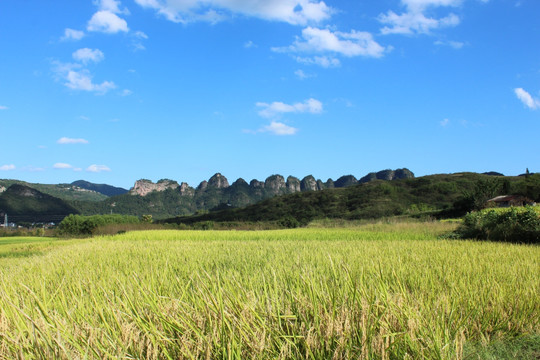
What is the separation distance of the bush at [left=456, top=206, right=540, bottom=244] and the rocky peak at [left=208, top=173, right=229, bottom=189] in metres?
140

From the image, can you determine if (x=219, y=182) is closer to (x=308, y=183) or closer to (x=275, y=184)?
(x=275, y=184)

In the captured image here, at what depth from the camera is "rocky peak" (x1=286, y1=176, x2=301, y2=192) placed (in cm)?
15275

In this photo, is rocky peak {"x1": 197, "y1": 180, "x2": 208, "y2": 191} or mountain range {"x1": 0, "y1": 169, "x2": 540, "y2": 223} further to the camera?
rocky peak {"x1": 197, "y1": 180, "x2": 208, "y2": 191}

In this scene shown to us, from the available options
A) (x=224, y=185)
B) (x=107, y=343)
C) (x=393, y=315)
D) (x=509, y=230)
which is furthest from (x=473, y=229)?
(x=224, y=185)

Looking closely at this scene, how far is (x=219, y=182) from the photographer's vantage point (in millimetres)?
150375

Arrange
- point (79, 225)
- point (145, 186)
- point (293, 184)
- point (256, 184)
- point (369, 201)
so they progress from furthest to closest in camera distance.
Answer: point (145, 186), point (293, 184), point (256, 184), point (369, 201), point (79, 225)

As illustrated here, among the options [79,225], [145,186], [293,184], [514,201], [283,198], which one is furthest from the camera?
[145,186]

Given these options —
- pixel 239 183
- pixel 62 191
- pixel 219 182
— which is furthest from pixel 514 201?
pixel 62 191

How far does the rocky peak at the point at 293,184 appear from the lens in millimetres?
152750

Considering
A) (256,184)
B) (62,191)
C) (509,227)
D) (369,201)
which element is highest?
(62,191)

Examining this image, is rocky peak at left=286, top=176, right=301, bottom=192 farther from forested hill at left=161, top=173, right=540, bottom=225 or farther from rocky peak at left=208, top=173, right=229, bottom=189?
forested hill at left=161, top=173, right=540, bottom=225

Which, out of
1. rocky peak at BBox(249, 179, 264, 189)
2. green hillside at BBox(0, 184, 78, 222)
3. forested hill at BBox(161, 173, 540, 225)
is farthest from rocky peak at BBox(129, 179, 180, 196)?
forested hill at BBox(161, 173, 540, 225)

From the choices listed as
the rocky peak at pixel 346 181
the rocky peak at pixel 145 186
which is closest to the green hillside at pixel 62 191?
the rocky peak at pixel 145 186

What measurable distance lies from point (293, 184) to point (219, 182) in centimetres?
3092
